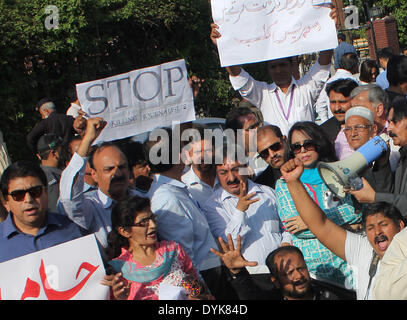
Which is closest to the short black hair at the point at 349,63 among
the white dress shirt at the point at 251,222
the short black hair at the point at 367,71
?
the short black hair at the point at 367,71

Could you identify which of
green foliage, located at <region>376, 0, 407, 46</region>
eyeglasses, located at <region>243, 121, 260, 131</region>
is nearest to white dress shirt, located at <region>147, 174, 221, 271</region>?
eyeglasses, located at <region>243, 121, 260, 131</region>

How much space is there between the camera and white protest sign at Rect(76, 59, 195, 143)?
4973 mm

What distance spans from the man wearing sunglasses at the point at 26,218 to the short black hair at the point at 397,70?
3.67 metres

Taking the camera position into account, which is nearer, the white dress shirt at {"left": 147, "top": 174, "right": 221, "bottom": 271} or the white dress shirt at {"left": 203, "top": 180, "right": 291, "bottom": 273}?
the white dress shirt at {"left": 147, "top": 174, "right": 221, "bottom": 271}

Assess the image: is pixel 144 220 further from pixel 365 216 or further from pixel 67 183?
pixel 365 216

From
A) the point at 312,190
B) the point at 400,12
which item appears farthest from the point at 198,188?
the point at 400,12

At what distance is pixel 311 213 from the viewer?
12.0 ft

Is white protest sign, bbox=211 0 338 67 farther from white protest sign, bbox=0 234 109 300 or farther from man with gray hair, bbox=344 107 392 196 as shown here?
white protest sign, bbox=0 234 109 300

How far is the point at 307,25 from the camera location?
18.1 feet

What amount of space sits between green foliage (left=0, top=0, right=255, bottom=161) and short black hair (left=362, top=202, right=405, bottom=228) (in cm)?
590

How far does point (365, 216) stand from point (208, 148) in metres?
1.26

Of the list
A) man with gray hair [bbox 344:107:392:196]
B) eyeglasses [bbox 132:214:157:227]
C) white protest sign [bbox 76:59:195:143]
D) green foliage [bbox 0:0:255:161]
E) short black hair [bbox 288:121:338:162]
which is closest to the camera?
eyeglasses [bbox 132:214:157:227]

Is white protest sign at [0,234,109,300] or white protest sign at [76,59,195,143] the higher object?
white protest sign at [76,59,195,143]

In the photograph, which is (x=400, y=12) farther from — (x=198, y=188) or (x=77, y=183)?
(x=77, y=183)
